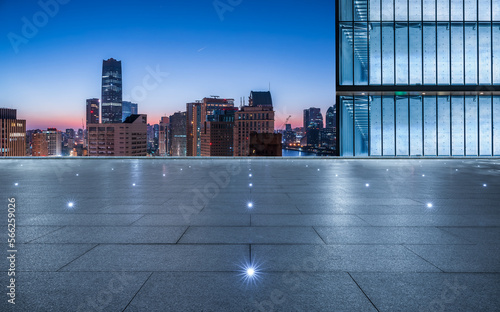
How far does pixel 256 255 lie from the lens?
4738mm

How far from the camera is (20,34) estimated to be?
50.9 feet

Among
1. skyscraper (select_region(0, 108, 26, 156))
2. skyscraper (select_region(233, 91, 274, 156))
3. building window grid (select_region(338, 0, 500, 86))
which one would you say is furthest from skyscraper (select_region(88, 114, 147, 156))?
building window grid (select_region(338, 0, 500, 86))

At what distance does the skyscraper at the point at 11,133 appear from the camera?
99.1 m

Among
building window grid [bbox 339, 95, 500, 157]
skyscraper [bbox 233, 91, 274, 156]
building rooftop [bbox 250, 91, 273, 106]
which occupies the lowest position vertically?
building window grid [bbox 339, 95, 500, 157]

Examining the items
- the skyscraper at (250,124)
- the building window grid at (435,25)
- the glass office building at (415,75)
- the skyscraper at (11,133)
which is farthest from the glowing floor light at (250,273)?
the skyscraper at (11,133)

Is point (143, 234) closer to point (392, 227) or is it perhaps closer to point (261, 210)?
point (261, 210)

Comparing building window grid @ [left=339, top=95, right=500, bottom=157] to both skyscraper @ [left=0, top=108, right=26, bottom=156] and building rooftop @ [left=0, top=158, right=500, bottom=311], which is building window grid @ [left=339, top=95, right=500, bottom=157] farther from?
skyscraper @ [left=0, top=108, right=26, bottom=156]

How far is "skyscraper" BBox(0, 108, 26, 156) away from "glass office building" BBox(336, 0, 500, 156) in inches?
3502

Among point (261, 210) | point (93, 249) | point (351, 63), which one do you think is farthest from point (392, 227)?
point (351, 63)

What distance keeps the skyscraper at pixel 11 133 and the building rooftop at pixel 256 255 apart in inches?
3973

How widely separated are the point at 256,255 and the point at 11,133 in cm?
13083

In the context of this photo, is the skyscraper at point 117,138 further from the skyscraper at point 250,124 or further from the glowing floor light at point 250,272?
the glowing floor light at point 250,272

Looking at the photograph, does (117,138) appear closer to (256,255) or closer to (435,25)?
(435,25)

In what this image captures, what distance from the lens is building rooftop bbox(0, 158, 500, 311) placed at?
341 centimetres
